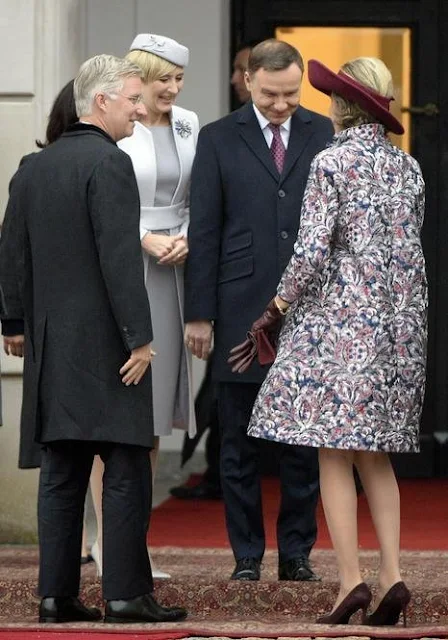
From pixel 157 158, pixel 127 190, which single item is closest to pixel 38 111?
pixel 157 158

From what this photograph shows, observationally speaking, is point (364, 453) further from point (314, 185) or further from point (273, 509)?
point (273, 509)

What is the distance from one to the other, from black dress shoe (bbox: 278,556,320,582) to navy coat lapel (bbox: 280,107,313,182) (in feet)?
4.21

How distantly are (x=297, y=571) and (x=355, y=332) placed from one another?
3.54 feet

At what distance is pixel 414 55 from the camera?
32.5 feet

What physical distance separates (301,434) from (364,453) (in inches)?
8.7

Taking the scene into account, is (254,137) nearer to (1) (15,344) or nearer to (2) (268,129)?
(2) (268,129)

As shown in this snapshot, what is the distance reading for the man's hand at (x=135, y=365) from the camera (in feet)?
19.2

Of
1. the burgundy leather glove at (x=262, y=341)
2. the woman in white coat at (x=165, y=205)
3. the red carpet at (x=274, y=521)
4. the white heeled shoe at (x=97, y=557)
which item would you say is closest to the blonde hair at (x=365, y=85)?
the burgundy leather glove at (x=262, y=341)

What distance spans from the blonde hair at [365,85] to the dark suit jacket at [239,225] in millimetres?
650

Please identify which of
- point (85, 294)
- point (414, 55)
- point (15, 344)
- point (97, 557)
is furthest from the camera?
point (414, 55)

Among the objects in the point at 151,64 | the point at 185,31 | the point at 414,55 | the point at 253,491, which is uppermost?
the point at 185,31

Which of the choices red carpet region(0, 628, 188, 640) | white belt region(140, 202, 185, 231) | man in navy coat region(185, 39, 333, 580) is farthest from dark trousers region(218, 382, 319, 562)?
red carpet region(0, 628, 188, 640)

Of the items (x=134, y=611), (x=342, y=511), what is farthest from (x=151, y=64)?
(x=134, y=611)

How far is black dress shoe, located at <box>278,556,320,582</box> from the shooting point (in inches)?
259
